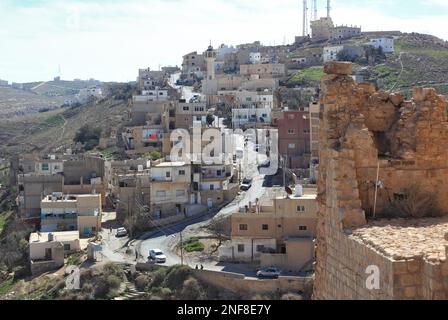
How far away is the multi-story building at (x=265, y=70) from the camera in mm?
67000

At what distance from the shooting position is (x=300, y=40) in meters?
96.3

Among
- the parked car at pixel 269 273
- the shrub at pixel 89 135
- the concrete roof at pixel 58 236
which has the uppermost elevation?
the shrub at pixel 89 135

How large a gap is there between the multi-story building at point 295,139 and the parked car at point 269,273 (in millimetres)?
12450

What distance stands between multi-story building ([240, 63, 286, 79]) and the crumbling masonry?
197ft

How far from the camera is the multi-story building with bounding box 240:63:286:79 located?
6700 centimetres

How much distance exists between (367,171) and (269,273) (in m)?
17.8

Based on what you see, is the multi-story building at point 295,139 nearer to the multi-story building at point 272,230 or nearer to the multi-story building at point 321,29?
the multi-story building at point 272,230

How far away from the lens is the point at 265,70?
68125 mm

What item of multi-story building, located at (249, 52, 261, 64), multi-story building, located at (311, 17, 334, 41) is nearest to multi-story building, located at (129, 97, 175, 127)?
multi-story building, located at (249, 52, 261, 64)

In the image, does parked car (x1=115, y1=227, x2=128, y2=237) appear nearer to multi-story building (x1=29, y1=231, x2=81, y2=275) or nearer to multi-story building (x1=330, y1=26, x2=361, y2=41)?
multi-story building (x1=29, y1=231, x2=81, y2=275)

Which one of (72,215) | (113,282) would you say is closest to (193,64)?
(72,215)

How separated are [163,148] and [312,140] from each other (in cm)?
949

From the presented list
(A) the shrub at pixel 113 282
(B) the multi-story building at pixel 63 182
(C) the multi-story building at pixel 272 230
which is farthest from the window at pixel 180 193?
(A) the shrub at pixel 113 282

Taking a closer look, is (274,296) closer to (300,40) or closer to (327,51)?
(327,51)
